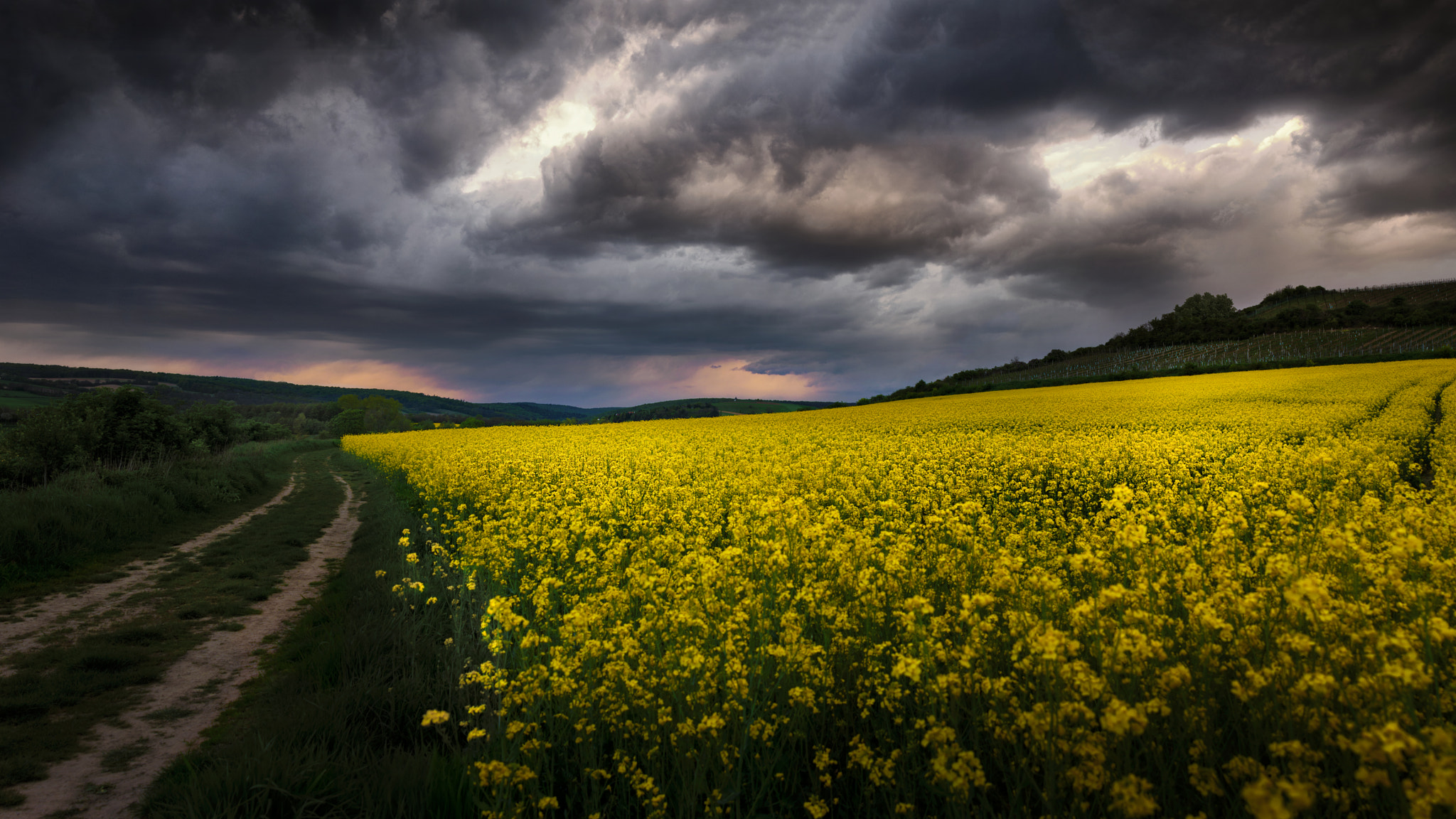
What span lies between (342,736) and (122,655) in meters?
4.70

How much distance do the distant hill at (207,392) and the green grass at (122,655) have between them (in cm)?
1897

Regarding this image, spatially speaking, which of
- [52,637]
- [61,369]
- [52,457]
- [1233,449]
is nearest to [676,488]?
[52,637]

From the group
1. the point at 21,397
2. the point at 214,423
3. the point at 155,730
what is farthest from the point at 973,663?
the point at 21,397

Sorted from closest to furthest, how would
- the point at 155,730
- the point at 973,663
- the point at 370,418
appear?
the point at 973,663 < the point at 155,730 < the point at 370,418

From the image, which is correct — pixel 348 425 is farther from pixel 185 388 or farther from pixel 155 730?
pixel 155 730

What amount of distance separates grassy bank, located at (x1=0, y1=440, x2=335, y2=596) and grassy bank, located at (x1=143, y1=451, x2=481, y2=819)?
21.7 ft

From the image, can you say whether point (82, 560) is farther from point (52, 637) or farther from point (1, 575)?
point (52, 637)

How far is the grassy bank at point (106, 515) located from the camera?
10141 millimetres

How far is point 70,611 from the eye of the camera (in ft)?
27.5

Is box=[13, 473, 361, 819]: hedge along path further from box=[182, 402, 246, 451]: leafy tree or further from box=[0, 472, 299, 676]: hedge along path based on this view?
box=[182, 402, 246, 451]: leafy tree

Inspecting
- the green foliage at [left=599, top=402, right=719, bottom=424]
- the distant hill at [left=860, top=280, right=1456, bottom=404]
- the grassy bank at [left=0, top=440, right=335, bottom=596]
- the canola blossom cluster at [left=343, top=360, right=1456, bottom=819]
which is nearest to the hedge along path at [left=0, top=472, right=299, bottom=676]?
the grassy bank at [left=0, top=440, right=335, bottom=596]

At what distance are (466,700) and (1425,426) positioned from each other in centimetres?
2360

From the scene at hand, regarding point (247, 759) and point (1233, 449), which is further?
point (1233, 449)

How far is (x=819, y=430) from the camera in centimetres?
2575
